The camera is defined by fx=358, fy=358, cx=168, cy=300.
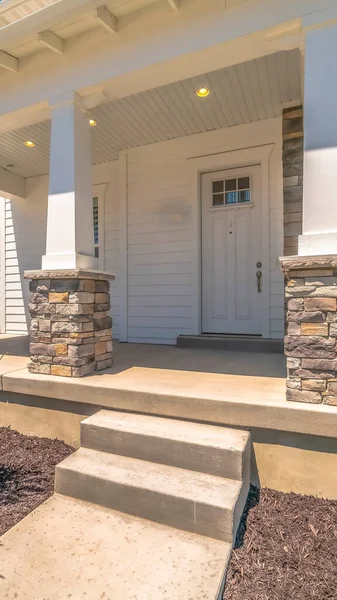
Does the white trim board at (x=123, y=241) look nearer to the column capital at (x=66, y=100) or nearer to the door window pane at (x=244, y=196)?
the door window pane at (x=244, y=196)

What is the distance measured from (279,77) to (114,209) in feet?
Result: 8.75

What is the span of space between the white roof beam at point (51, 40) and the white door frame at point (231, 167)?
6.69ft

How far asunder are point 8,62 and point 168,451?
129 inches

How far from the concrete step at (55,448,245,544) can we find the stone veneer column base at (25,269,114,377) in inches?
33.7

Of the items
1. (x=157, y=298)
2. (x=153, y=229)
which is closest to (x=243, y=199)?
(x=153, y=229)

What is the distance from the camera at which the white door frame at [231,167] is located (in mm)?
4148

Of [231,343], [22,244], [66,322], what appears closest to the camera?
[66,322]

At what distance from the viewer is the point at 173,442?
6.49ft

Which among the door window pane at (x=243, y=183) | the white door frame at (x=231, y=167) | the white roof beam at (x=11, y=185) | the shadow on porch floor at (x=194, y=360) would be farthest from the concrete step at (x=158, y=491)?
the white roof beam at (x=11, y=185)

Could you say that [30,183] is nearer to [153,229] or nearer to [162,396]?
[153,229]

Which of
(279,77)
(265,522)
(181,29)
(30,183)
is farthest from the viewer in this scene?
(30,183)

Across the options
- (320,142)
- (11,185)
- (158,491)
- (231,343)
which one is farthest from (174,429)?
(11,185)

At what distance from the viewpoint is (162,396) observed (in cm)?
229

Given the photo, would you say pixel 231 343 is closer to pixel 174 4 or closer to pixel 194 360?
pixel 194 360
